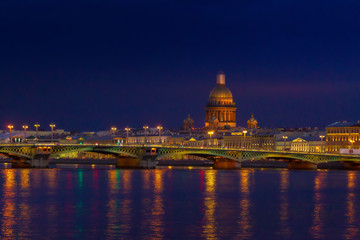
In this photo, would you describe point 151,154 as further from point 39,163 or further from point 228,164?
point 39,163

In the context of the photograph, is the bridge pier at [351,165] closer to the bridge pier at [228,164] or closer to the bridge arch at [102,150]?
the bridge pier at [228,164]

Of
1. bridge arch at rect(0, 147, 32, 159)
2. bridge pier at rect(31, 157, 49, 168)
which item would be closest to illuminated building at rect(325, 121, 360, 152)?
bridge pier at rect(31, 157, 49, 168)

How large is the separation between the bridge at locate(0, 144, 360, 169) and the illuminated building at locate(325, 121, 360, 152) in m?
33.9

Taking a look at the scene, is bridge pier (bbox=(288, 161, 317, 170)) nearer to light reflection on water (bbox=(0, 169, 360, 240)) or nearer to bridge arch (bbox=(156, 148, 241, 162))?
bridge arch (bbox=(156, 148, 241, 162))

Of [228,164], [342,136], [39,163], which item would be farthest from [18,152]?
[342,136]

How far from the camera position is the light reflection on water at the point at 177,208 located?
47.6 m

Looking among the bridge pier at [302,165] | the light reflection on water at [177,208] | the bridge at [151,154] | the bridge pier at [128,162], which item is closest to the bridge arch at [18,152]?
the bridge at [151,154]

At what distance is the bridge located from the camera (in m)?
109

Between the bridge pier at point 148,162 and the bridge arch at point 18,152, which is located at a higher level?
the bridge arch at point 18,152

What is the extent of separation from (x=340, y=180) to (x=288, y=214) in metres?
30.3

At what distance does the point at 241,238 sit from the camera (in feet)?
151

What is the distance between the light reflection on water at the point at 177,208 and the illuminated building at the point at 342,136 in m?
62.9

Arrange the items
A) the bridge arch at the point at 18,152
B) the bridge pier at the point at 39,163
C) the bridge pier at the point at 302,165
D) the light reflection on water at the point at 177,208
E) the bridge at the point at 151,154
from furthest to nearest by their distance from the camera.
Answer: the bridge pier at the point at 302,165 → the bridge at the point at 151,154 → the bridge pier at the point at 39,163 → the bridge arch at the point at 18,152 → the light reflection on water at the point at 177,208

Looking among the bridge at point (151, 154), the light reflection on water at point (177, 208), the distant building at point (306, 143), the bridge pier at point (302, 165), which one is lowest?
the light reflection on water at point (177, 208)
